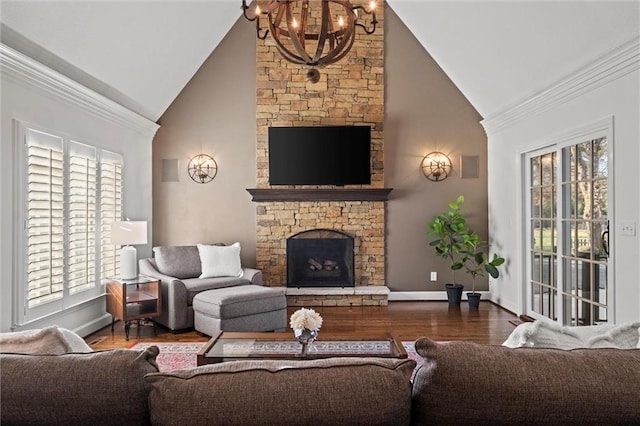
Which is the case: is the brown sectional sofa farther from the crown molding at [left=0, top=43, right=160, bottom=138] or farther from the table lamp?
the table lamp

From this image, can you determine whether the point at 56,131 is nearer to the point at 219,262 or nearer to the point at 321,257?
the point at 219,262

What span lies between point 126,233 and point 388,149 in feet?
11.7

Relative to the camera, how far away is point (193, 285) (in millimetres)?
4926

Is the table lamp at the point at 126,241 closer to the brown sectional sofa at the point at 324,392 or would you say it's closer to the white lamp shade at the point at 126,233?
the white lamp shade at the point at 126,233

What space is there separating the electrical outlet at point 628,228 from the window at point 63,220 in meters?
4.72

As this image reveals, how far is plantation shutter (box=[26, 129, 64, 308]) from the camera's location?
3.82 metres

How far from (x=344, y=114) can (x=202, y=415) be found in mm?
5743

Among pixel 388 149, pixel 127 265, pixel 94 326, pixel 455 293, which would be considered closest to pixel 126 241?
pixel 127 265

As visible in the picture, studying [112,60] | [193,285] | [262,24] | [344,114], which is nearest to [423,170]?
[344,114]

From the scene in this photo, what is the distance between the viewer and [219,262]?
18.2 feet

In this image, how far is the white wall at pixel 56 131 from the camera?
3.54 metres

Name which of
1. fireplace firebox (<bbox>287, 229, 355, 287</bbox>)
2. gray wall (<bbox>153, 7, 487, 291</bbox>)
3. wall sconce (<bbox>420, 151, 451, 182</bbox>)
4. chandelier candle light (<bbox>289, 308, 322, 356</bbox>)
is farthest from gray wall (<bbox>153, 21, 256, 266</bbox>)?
chandelier candle light (<bbox>289, 308, 322, 356</bbox>)

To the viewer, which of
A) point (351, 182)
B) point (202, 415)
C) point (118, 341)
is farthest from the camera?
point (351, 182)

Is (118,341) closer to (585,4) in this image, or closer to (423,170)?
(423,170)
